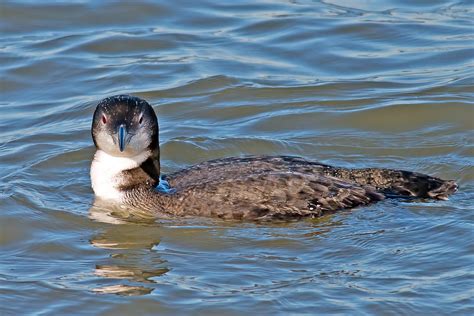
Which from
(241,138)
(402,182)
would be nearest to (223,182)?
(402,182)

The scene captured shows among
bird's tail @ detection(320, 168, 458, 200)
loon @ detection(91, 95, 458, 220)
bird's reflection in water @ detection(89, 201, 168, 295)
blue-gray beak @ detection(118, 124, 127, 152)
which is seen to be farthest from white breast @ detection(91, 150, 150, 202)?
bird's tail @ detection(320, 168, 458, 200)

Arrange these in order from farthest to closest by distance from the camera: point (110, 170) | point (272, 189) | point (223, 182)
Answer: point (110, 170) → point (223, 182) → point (272, 189)

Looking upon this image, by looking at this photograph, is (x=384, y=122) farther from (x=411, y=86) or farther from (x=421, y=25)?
(x=421, y=25)

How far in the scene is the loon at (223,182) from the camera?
10891 millimetres

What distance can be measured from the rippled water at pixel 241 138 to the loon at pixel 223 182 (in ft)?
0.49

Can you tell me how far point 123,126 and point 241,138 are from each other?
2358 millimetres

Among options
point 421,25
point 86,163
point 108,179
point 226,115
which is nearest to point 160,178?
point 108,179

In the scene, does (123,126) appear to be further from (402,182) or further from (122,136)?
(402,182)

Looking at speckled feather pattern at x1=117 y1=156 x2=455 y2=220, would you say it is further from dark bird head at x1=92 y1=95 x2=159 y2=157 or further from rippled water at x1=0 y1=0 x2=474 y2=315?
dark bird head at x1=92 y1=95 x2=159 y2=157

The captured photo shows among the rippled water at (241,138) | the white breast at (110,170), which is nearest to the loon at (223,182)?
the white breast at (110,170)

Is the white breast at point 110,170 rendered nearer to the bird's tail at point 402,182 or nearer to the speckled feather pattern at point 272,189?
the speckled feather pattern at point 272,189

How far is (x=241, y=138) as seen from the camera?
517 inches

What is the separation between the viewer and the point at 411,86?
14617 mm

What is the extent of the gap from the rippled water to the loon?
151 millimetres
